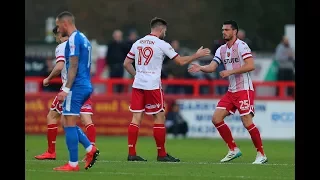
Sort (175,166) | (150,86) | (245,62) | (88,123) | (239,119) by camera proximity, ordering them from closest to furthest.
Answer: (175,166)
(245,62)
(150,86)
(88,123)
(239,119)

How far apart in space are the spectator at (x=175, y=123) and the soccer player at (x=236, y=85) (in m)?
9.07

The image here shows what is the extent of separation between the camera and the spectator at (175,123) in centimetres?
2755

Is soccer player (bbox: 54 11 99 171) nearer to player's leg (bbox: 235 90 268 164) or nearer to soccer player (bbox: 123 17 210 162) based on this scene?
soccer player (bbox: 123 17 210 162)

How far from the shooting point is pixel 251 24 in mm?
40188

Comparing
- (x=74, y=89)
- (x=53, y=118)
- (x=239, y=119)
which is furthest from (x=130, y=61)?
(x=239, y=119)

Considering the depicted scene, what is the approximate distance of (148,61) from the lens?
18.3m

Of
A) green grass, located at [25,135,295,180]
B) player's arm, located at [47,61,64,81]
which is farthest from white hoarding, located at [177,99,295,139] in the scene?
player's arm, located at [47,61,64,81]

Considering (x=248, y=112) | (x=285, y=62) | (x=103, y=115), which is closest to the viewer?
(x=248, y=112)

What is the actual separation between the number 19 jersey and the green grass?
1.33 meters

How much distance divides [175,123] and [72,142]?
40.7 ft

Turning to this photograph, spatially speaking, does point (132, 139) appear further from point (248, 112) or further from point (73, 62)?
point (73, 62)

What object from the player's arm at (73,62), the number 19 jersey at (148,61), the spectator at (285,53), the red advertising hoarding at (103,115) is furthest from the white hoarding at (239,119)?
the player's arm at (73,62)
